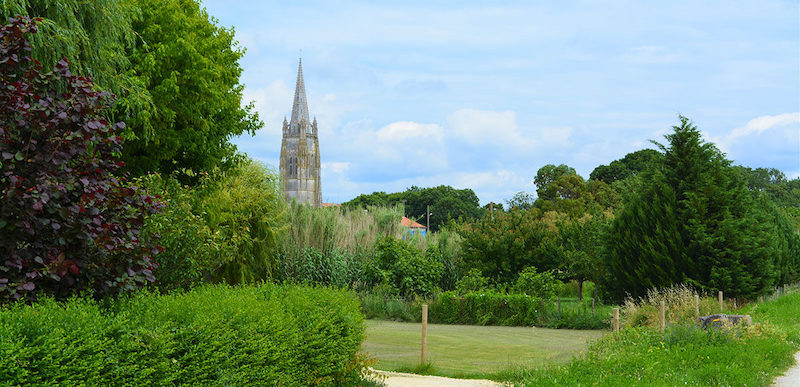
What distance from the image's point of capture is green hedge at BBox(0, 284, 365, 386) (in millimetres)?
5176

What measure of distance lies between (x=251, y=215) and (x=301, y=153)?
9217 cm

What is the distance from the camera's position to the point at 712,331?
12.5m

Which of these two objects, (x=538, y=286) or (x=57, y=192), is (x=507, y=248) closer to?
(x=538, y=286)

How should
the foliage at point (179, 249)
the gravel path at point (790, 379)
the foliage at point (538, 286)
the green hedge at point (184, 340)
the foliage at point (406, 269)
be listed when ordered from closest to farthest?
the green hedge at point (184, 340), the gravel path at point (790, 379), the foliage at point (179, 249), the foliage at point (538, 286), the foliage at point (406, 269)

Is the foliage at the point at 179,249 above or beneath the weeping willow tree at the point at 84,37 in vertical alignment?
beneath

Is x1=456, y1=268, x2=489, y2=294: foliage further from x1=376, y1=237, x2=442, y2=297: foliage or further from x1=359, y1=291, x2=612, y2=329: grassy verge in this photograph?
x1=376, y1=237, x2=442, y2=297: foliage

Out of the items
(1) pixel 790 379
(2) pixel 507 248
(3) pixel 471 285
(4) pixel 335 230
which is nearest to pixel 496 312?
(3) pixel 471 285

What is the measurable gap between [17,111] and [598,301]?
1958 cm

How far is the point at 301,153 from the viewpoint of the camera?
114500 millimetres

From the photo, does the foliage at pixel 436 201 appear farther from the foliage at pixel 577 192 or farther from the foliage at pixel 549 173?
the foliage at pixel 577 192

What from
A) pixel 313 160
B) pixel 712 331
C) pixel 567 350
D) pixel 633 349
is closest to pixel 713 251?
pixel 567 350

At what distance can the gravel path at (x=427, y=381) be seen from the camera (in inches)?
399

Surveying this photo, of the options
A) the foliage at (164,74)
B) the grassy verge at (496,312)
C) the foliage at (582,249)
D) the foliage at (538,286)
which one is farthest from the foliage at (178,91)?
the foliage at (582,249)

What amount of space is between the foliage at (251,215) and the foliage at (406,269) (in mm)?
3673
